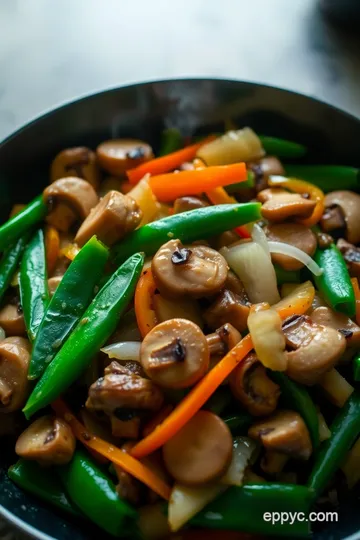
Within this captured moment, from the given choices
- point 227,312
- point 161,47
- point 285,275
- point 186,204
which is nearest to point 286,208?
point 285,275

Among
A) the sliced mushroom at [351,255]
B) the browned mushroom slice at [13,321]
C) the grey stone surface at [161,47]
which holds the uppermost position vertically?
the grey stone surface at [161,47]

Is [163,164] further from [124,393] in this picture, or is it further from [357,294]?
[124,393]

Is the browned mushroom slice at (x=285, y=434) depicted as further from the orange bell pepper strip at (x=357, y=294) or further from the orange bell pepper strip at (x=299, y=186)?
the orange bell pepper strip at (x=299, y=186)

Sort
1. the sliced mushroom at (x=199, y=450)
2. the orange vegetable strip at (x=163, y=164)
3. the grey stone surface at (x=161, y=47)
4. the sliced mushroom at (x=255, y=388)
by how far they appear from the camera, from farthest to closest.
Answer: the grey stone surface at (x=161, y=47) → the orange vegetable strip at (x=163, y=164) → the sliced mushroom at (x=255, y=388) → the sliced mushroom at (x=199, y=450)

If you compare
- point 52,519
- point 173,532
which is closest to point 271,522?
point 173,532

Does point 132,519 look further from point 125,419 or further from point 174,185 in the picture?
point 174,185

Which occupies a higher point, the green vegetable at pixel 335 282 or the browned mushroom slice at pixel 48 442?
the green vegetable at pixel 335 282

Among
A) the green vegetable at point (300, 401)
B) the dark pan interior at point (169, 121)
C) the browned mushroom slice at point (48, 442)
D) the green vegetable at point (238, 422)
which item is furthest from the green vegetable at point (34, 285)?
the green vegetable at point (300, 401)
